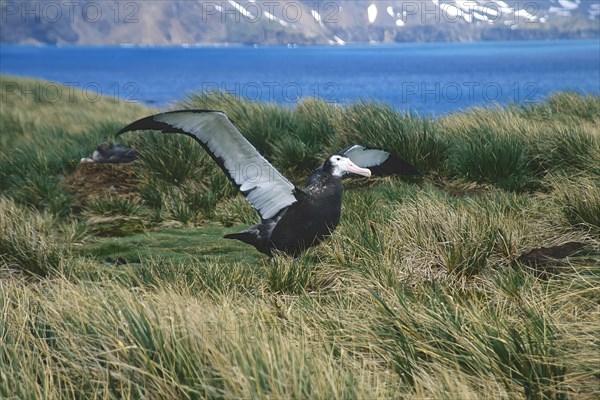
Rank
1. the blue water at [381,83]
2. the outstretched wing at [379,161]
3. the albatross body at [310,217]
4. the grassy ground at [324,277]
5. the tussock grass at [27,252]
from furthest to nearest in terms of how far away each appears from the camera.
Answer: the blue water at [381,83] < the outstretched wing at [379,161] < the tussock grass at [27,252] < the albatross body at [310,217] < the grassy ground at [324,277]

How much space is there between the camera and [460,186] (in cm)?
858

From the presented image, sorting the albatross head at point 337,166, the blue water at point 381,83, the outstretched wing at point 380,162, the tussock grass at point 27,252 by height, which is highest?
the albatross head at point 337,166

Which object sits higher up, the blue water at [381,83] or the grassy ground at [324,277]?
the grassy ground at [324,277]

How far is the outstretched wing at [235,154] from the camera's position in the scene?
5.58 metres

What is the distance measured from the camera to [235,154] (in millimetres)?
5727

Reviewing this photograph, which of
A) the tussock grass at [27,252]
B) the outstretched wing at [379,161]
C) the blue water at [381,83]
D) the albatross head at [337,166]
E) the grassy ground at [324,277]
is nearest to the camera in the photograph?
the grassy ground at [324,277]

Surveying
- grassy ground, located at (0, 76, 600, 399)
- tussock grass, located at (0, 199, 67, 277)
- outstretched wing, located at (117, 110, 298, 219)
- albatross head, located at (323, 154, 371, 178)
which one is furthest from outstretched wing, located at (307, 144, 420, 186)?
tussock grass, located at (0, 199, 67, 277)

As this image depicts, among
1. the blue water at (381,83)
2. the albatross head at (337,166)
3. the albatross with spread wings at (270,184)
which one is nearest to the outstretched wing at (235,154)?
the albatross with spread wings at (270,184)

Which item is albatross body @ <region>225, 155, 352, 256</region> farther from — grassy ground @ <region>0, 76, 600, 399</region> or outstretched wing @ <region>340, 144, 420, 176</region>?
outstretched wing @ <region>340, 144, 420, 176</region>

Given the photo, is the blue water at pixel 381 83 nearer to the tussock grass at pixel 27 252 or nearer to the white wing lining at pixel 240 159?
the white wing lining at pixel 240 159

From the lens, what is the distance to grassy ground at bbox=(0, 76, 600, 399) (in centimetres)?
326

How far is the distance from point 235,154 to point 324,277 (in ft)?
3.49

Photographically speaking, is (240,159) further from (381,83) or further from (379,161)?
(381,83)

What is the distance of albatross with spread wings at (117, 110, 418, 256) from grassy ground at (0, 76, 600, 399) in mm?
192
